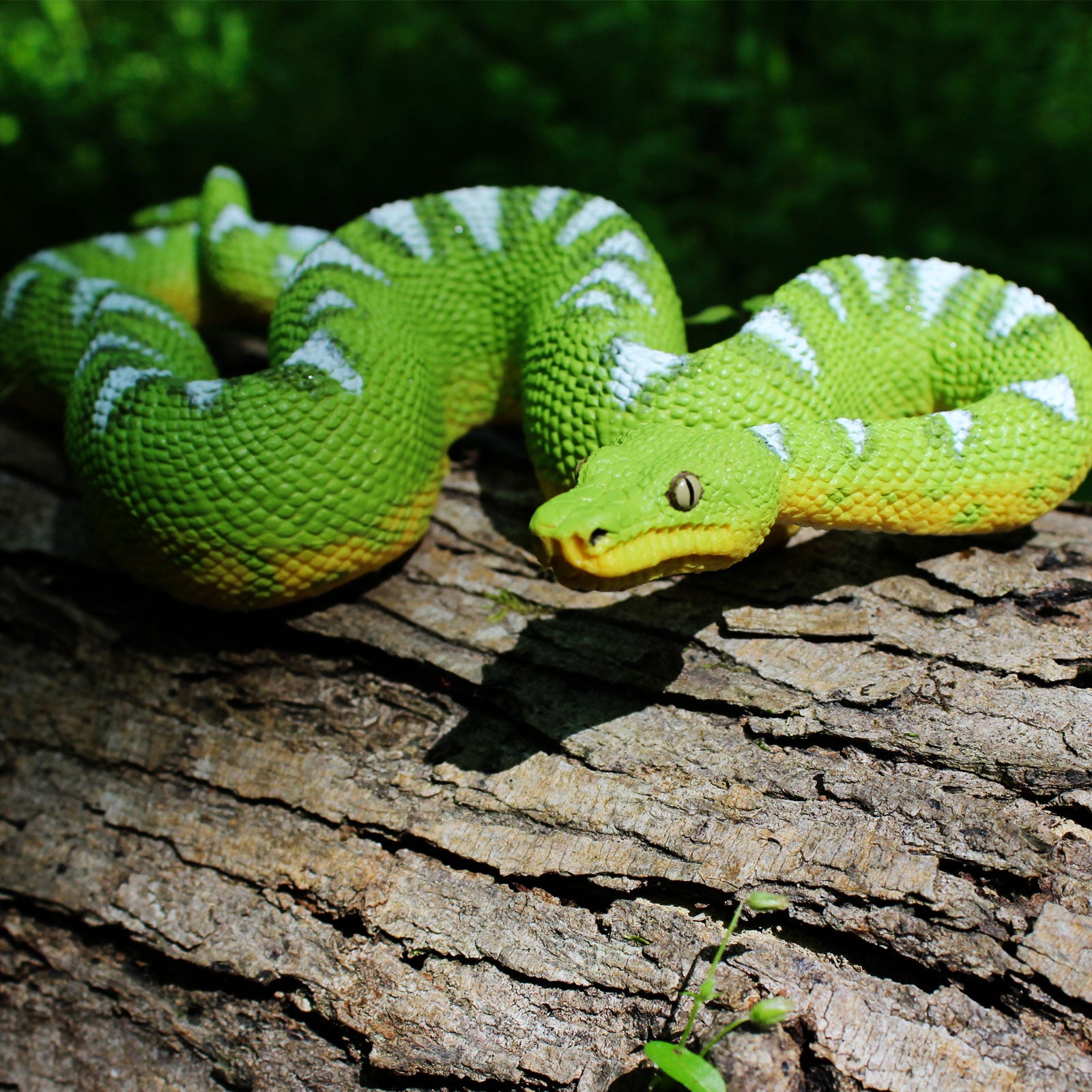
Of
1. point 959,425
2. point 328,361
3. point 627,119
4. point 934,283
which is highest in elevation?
point 627,119

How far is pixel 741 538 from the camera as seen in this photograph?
8.13 ft

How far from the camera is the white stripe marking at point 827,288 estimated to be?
314cm

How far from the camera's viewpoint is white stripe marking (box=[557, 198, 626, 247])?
3475 millimetres

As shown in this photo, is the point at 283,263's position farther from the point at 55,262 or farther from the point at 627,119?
the point at 627,119

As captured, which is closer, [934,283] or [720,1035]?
[720,1035]

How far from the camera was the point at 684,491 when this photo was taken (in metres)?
2.35

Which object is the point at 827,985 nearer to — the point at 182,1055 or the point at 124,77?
the point at 182,1055

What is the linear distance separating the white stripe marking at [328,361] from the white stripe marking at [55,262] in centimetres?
169

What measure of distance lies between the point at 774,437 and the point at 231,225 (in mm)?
2754

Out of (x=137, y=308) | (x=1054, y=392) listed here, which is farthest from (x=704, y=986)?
(x=137, y=308)

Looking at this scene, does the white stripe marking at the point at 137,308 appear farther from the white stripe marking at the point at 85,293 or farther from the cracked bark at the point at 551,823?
the cracked bark at the point at 551,823

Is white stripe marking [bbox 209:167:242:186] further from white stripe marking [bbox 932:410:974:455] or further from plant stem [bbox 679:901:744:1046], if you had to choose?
plant stem [bbox 679:901:744:1046]

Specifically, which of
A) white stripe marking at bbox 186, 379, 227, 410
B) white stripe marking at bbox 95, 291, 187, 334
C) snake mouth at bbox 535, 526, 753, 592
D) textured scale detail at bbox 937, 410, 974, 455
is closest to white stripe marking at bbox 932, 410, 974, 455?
textured scale detail at bbox 937, 410, 974, 455

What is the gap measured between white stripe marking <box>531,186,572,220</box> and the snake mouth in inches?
65.4
